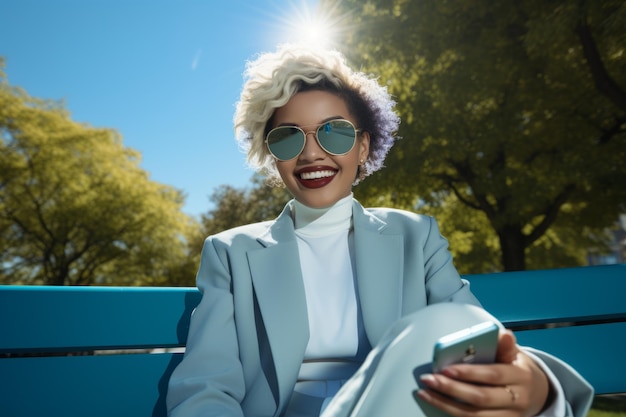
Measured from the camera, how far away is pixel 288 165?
6.49ft

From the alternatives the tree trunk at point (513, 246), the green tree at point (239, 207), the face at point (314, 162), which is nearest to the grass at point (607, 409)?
the face at point (314, 162)

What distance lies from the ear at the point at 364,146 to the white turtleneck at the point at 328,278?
0.26m

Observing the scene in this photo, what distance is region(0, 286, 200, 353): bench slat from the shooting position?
204 centimetres

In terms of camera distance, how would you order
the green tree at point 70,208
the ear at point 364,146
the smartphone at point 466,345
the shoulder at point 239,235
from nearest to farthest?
1. the smartphone at point 466,345
2. the shoulder at point 239,235
3. the ear at point 364,146
4. the green tree at point 70,208

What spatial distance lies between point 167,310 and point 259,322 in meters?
0.47

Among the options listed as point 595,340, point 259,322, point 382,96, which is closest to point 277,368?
point 259,322

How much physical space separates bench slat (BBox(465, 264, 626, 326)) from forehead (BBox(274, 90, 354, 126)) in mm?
953

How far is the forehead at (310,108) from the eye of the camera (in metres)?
1.98

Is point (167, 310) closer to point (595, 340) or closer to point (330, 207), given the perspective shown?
point (330, 207)

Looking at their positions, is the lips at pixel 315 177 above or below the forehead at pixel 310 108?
below

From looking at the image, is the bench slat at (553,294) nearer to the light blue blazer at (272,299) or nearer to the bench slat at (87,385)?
the light blue blazer at (272,299)

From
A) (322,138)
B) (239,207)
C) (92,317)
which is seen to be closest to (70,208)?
(239,207)

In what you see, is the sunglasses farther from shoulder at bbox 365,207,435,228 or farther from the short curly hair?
shoulder at bbox 365,207,435,228

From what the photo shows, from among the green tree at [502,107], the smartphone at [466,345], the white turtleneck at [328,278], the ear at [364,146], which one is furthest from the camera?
the green tree at [502,107]
